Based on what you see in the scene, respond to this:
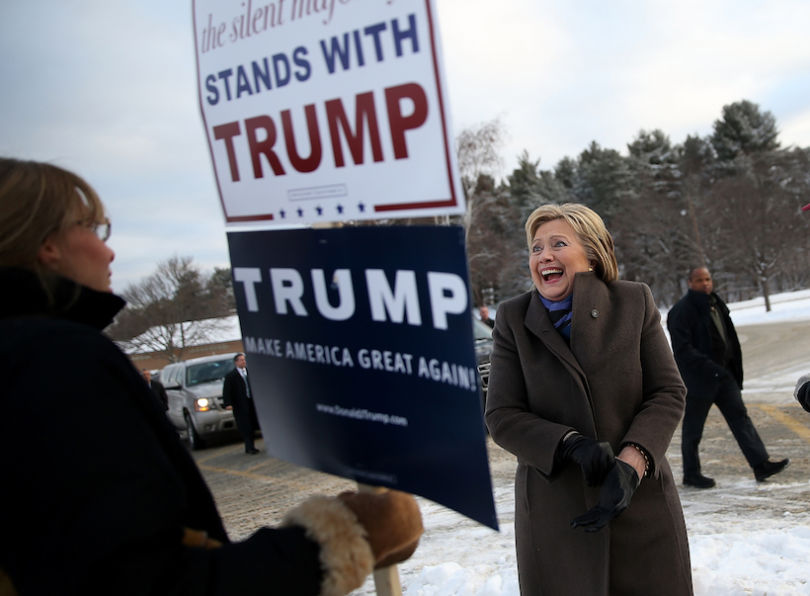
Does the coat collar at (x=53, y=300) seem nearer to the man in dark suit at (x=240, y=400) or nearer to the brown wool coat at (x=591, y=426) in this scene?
the brown wool coat at (x=591, y=426)

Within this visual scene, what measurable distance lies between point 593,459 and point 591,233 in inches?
37.4

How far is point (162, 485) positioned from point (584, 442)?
1501 mm

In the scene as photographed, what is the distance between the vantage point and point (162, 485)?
1.11m

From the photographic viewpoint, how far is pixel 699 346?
6012 mm

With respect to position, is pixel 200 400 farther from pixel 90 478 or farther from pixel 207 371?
pixel 90 478

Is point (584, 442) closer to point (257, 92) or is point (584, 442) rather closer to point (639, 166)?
point (257, 92)

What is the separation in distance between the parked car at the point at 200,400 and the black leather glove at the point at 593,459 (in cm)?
1067

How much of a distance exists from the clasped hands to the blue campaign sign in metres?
0.93

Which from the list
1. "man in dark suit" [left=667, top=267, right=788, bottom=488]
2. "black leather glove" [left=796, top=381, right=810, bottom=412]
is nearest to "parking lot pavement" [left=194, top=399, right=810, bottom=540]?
"man in dark suit" [left=667, top=267, right=788, bottom=488]

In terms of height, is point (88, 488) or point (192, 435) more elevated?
point (88, 488)

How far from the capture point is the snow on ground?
3633 mm

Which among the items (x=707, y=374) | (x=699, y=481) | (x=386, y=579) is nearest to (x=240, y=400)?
(x=699, y=481)

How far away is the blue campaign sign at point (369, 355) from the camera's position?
1.34 meters

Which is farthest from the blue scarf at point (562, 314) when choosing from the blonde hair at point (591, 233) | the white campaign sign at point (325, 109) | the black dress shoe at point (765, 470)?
the black dress shoe at point (765, 470)
